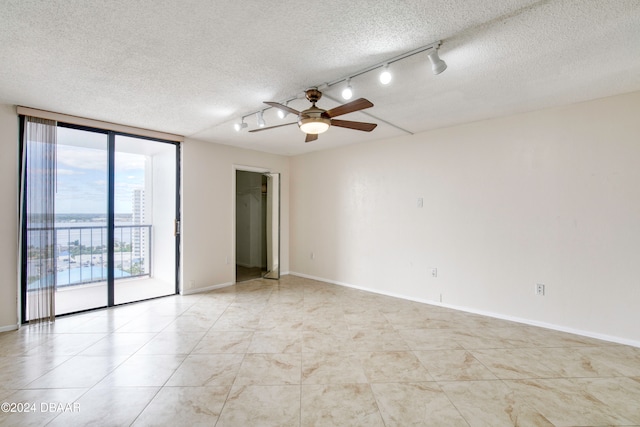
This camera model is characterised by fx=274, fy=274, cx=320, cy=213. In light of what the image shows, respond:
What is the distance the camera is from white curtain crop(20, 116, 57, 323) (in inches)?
128

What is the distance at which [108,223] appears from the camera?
12.8 ft

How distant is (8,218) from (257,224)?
13.1 ft

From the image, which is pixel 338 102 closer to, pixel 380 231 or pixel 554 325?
pixel 380 231

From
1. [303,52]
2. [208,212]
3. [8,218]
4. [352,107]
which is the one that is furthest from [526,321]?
[8,218]

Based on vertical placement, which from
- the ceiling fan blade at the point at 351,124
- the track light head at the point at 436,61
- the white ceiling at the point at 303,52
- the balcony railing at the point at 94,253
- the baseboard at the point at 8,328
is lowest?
the baseboard at the point at 8,328

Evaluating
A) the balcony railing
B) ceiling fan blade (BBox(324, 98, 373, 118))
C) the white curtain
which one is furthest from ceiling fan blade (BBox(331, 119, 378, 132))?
the balcony railing

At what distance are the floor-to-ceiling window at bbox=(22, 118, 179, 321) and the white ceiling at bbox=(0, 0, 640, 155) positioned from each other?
3.68ft

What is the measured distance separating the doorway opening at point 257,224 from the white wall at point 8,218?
3111 millimetres

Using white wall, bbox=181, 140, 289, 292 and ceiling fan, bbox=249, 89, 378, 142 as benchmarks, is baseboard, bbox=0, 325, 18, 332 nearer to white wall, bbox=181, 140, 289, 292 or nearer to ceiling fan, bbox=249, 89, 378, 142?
white wall, bbox=181, 140, 289, 292

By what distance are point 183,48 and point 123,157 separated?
3.85m

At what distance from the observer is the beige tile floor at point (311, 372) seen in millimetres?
1849

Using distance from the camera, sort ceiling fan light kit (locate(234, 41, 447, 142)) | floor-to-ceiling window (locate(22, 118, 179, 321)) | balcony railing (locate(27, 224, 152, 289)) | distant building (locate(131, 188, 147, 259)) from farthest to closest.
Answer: distant building (locate(131, 188, 147, 259)) < balcony railing (locate(27, 224, 152, 289)) < floor-to-ceiling window (locate(22, 118, 179, 321)) < ceiling fan light kit (locate(234, 41, 447, 142))

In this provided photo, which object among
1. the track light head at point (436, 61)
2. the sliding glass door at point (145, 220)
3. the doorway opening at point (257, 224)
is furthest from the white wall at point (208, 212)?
the track light head at point (436, 61)

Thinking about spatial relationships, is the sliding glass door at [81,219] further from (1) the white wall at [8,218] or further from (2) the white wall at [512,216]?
(2) the white wall at [512,216]
